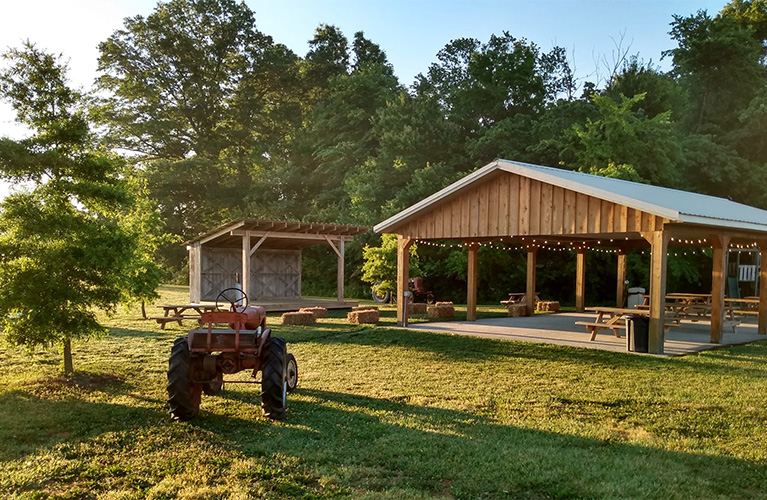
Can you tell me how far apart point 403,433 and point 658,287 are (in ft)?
22.9

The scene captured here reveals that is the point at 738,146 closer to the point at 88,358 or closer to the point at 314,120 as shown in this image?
the point at 314,120

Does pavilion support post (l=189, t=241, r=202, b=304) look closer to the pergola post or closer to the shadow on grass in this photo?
the pergola post

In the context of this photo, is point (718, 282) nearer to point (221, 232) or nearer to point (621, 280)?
point (621, 280)

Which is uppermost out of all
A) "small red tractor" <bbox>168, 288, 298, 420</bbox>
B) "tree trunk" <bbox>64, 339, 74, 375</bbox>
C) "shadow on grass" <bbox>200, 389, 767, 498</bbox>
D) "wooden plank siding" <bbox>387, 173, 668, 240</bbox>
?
"wooden plank siding" <bbox>387, 173, 668, 240</bbox>

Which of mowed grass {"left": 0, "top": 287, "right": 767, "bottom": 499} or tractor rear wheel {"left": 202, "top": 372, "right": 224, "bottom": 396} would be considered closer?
mowed grass {"left": 0, "top": 287, "right": 767, "bottom": 499}

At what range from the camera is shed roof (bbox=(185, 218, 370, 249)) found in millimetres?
17609

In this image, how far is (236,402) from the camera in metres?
6.92

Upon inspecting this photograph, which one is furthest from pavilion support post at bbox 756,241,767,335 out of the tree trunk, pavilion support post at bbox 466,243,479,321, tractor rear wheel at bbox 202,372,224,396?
the tree trunk

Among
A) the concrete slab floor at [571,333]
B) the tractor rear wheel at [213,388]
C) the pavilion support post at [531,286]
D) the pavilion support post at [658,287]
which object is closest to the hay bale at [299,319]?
the concrete slab floor at [571,333]

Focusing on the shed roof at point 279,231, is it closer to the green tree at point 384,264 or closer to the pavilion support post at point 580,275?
the green tree at point 384,264

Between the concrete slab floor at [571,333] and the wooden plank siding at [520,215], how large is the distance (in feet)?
7.32

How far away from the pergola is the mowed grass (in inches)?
97.3

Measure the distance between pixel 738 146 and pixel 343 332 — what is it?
76.3ft

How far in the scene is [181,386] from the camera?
6.00 meters
